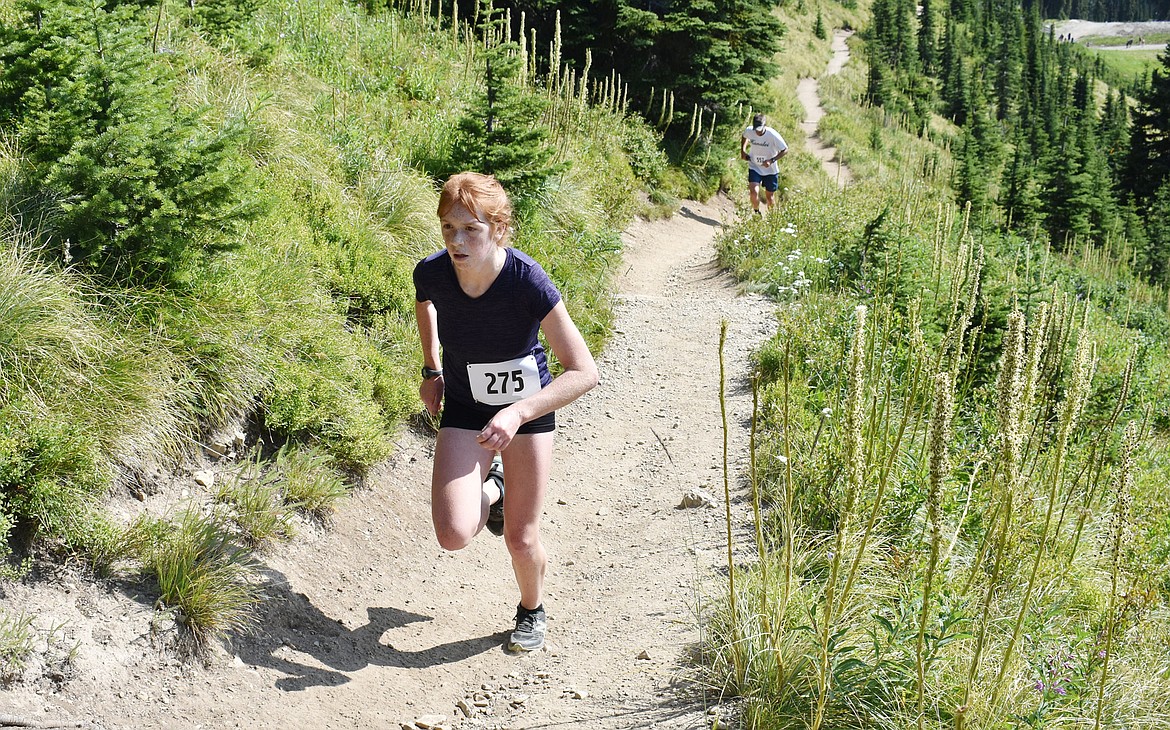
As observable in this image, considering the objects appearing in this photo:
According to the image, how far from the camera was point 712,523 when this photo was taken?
5477mm

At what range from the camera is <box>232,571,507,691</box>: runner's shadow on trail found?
13.0 ft

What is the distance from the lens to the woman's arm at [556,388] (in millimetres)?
3566

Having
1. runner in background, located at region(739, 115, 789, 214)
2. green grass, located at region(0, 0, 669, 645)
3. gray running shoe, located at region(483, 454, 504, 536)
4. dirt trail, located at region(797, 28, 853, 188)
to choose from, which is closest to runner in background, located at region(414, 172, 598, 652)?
gray running shoe, located at region(483, 454, 504, 536)

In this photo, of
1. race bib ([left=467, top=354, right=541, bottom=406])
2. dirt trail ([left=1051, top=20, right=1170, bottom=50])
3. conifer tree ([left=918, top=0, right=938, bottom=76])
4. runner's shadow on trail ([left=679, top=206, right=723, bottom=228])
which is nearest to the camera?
race bib ([left=467, top=354, right=541, bottom=406])

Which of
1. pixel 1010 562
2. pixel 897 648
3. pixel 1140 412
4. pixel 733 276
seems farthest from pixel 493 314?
pixel 733 276

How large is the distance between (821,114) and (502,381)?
35434 millimetres

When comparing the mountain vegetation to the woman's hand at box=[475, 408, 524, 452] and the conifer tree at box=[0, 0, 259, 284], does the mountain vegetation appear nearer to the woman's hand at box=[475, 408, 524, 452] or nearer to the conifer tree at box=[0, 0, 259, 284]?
the conifer tree at box=[0, 0, 259, 284]

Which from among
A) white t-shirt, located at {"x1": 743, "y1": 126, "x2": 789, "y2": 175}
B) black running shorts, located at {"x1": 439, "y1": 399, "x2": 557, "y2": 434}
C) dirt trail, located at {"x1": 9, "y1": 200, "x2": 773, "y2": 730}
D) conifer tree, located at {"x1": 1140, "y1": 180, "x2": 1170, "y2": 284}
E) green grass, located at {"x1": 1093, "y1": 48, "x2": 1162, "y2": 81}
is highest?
green grass, located at {"x1": 1093, "y1": 48, "x2": 1162, "y2": 81}

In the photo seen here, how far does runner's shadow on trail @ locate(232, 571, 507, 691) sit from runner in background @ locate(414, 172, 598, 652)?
389 millimetres

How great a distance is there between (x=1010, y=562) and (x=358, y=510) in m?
3.41

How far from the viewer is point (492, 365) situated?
13.4 ft

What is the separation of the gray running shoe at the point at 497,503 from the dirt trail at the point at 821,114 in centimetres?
1180

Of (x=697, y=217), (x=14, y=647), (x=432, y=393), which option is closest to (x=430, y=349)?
(x=432, y=393)

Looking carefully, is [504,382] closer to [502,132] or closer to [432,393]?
[432,393]
